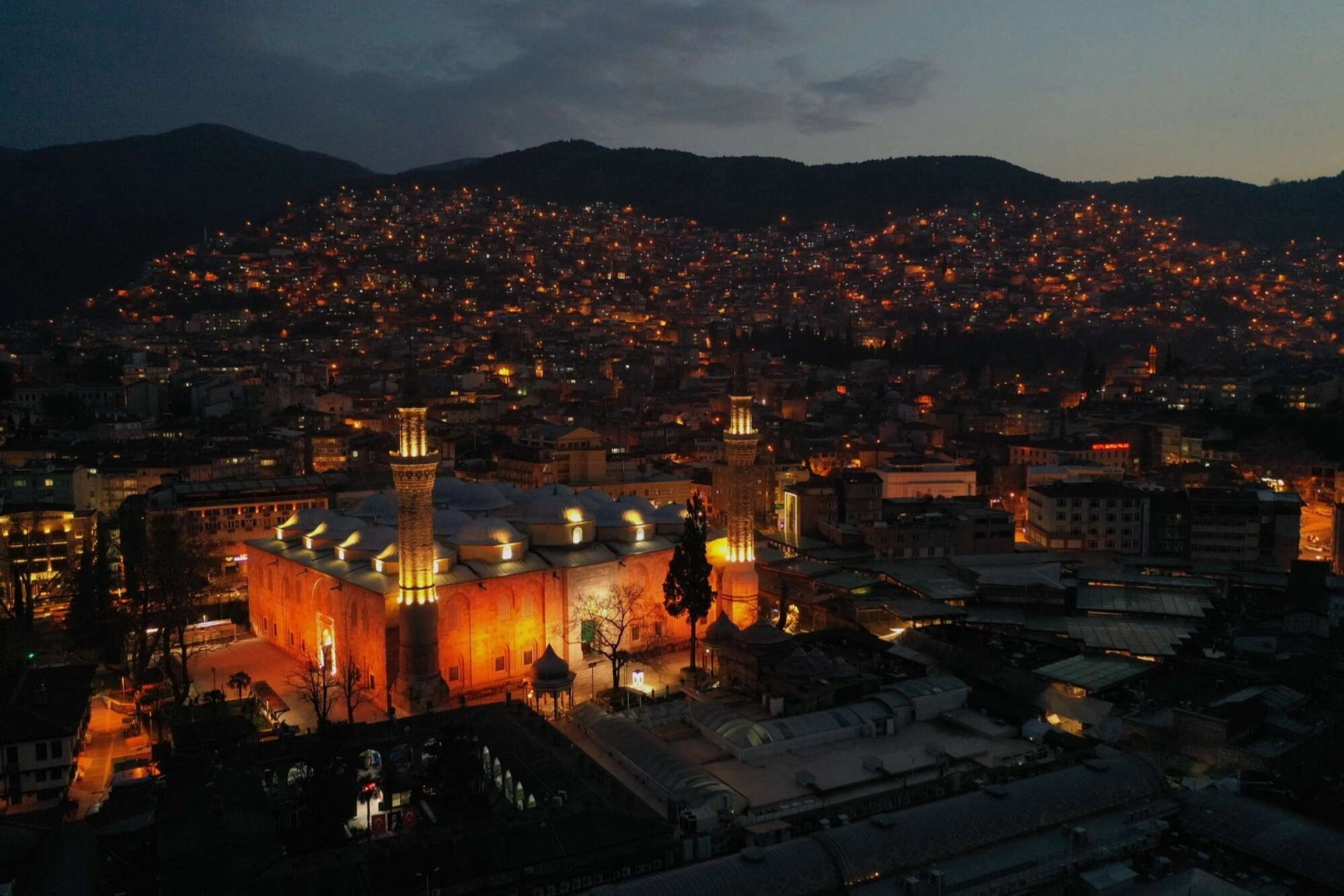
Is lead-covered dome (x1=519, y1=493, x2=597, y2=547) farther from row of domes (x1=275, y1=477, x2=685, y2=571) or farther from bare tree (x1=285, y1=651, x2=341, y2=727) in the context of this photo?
bare tree (x1=285, y1=651, x2=341, y2=727)

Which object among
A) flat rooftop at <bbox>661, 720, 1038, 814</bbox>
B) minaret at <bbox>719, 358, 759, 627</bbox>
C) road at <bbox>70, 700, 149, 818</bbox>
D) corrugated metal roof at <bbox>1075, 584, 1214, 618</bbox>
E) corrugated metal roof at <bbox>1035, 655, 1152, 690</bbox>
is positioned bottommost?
road at <bbox>70, 700, 149, 818</bbox>

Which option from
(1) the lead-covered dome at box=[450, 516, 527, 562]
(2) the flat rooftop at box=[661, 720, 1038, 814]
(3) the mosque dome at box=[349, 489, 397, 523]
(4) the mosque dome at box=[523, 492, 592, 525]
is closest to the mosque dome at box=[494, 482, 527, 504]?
(3) the mosque dome at box=[349, 489, 397, 523]

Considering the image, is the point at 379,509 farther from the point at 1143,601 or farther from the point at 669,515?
the point at 1143,601

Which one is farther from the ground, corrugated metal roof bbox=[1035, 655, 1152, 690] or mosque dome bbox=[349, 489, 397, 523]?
mosque dome bbox=[349, 489, 397, 523]

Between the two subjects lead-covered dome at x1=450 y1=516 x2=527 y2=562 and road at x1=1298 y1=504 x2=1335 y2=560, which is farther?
road at x1=1298 y1=504 x2=1335 y2=560

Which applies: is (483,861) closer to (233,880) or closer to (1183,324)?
(233,880)

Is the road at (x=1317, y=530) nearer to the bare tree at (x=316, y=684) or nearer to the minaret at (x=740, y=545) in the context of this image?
the minaret at (x=740, y=545)

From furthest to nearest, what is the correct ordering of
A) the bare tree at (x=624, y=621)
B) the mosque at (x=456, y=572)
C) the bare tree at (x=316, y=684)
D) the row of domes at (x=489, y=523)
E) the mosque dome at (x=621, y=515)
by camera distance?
1. the mosque dome at (x=621, y=515)
2. the bare tree at (x=624, y=621)
3. the row of domes at (x=489, y=523)
4. the mosque at (x=456, y=572)
5. the bare tree at (x=316, y=684)

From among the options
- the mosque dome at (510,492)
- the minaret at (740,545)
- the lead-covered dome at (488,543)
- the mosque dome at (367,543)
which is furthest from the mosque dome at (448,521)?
the minaret at (740,545)
